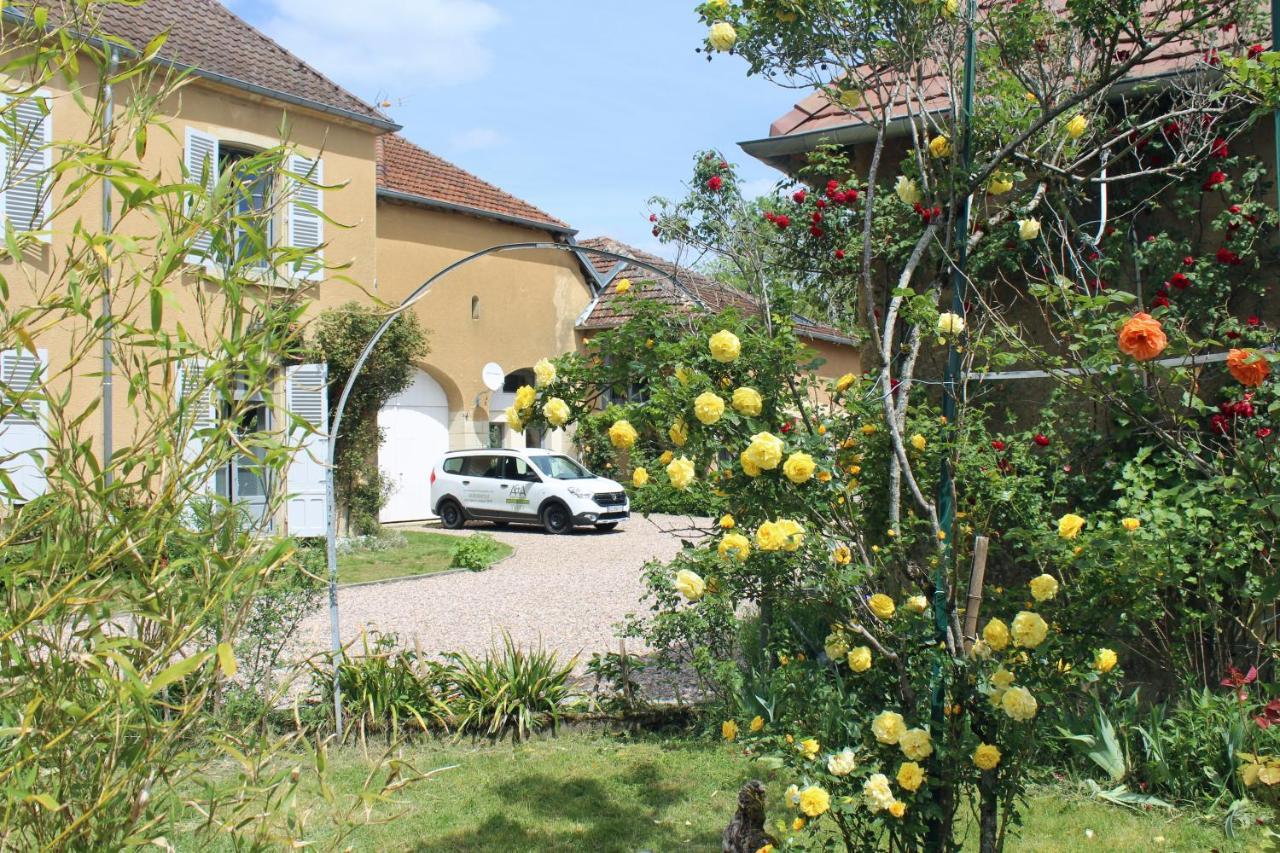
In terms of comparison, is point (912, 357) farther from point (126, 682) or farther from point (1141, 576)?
point (126, 682)

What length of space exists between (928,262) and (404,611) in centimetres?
709

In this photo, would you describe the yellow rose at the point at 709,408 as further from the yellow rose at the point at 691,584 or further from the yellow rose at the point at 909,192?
the yellow rose at the point at 909,192

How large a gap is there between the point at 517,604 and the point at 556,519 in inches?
258

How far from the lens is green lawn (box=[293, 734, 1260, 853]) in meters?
4.39

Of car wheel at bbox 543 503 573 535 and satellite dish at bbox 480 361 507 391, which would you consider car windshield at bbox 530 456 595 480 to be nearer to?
car wheel at bbox 543 503 573 535

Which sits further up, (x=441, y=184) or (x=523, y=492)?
(x=441, y=184)

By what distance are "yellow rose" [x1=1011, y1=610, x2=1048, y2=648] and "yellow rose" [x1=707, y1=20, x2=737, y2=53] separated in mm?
2403

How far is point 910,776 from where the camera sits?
9.62 ft

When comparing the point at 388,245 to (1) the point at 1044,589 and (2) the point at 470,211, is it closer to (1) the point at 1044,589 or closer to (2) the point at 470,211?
(2) the point at 470,211

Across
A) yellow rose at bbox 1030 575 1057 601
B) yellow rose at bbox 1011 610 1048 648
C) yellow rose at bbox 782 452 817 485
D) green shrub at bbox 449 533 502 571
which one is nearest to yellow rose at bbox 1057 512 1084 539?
yellow rose at bbox 1030 575 1057 601

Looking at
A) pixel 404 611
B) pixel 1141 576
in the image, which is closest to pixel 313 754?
pixel 1141 576

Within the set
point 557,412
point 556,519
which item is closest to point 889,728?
point 557,412

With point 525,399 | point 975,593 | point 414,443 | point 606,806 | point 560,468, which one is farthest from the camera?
point 414,443

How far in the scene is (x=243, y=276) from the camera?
1.60 m
